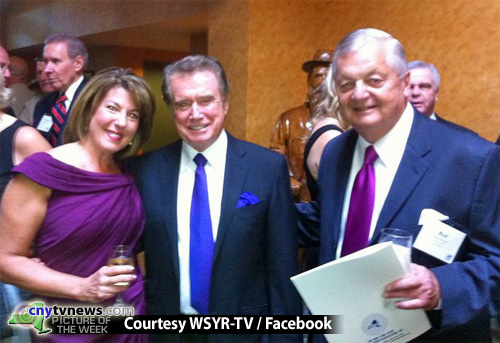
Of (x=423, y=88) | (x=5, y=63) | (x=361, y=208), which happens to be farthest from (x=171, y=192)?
(x=423, y=88)

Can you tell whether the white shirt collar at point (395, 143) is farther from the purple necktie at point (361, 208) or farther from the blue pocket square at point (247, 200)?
the blue pocket square at point (247, 200)

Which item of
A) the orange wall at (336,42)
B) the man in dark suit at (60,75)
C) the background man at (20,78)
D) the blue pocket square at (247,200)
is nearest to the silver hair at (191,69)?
the blue pocket square at (247,200)

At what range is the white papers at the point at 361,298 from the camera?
3.96 ft

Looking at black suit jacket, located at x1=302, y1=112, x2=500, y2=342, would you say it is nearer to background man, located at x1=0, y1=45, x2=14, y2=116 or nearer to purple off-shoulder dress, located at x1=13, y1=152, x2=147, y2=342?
purple off-shoulder dress, located at x1=13, y1=152, x2=147, y2=342

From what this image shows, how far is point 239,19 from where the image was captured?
4.13 metres

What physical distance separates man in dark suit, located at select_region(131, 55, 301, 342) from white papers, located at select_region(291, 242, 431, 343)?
240mm

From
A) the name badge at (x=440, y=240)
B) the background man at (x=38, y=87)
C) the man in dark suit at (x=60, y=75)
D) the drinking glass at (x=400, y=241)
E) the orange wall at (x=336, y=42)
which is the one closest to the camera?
the drinking glass at (x=400, y=241)

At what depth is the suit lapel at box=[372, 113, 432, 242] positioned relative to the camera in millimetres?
1354

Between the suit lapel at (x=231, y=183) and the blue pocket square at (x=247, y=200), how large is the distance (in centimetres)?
1

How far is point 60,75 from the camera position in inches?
93.4

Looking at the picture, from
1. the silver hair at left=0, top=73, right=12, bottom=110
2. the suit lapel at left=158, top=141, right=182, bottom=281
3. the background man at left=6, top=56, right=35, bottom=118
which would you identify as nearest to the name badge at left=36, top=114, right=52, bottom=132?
the background man at left=6, top=56, right=35, bottom=118

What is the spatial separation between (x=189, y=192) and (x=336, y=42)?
2989mm

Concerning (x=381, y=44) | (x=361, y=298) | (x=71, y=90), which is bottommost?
(x=361, y=298)

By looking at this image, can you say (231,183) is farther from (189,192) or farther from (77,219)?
(77,219)
